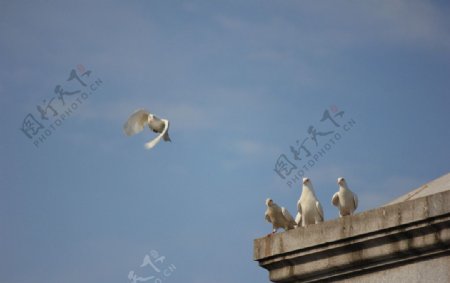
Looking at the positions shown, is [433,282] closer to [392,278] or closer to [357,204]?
[392,278]

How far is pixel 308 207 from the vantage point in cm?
1653

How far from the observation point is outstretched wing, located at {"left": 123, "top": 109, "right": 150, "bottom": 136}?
20594 millimetres

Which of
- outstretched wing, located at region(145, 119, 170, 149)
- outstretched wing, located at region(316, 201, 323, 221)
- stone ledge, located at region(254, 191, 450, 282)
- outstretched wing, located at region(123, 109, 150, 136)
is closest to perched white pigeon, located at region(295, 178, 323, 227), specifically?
outstretched wing, located at region(316, 201, 323, 221)

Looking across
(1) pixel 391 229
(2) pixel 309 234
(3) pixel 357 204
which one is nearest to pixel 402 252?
(1) pixel 391 229

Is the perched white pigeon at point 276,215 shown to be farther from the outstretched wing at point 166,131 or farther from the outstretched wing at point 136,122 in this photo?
the outstretched wing at point 136,122

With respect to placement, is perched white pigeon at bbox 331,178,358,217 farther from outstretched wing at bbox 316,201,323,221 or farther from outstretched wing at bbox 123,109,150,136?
outstretched wing at bbox 123,109,150,136

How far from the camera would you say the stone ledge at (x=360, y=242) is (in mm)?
12648

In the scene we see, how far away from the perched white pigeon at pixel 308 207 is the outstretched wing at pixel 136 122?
15.9ft

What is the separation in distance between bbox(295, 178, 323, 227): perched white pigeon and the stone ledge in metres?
2.18

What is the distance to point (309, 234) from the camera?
44.8 ft

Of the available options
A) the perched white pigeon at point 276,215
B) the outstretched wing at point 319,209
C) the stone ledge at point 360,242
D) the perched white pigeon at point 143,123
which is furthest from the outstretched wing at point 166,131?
the stone ledge at point 360,242

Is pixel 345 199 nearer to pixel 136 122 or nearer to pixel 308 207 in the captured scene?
pixel 308 207

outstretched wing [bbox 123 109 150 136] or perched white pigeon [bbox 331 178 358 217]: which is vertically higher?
outstretched wing [bbox 123 109 150 136]

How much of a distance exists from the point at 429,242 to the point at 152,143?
793 centimetres
